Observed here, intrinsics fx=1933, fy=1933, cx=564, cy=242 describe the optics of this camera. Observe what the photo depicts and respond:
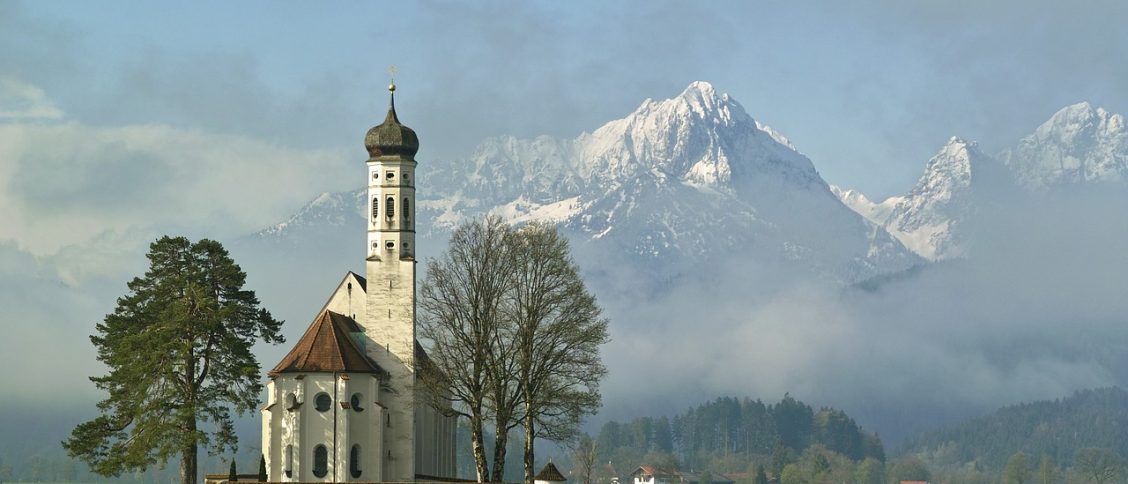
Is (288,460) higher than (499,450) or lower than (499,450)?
lower

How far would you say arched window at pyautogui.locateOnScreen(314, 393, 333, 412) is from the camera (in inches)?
3661

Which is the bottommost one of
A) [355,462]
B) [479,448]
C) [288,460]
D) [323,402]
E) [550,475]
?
[550,475]

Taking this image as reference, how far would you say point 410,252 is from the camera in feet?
316

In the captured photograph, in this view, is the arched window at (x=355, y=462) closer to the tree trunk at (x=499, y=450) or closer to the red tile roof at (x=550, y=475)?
the tree trunk at (x=499, y=450)

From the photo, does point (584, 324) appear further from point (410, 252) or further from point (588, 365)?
point (410, 252)

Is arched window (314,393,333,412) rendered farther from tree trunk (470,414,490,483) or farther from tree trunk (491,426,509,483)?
tree trunk (491,426,509,483)

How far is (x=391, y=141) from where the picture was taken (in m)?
96.7

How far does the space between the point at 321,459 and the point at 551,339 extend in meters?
14.2

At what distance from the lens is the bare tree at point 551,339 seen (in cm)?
8575

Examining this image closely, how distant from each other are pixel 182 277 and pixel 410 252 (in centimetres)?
1369

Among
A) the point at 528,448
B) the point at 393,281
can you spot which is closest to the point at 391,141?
the point at 393,281

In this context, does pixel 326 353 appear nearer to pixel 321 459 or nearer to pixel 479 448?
pixel 321 459

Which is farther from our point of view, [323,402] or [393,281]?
[393,281]

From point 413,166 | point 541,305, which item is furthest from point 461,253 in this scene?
point 413,166
